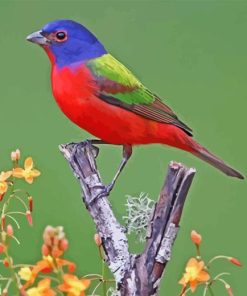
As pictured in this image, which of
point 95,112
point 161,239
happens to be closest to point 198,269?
point 161,239

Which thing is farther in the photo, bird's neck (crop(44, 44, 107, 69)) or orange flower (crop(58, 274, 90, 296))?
bird's neck (crop(44, 44, 107, 69))

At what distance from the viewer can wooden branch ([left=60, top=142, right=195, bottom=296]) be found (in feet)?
3.50

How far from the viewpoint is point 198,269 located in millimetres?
967

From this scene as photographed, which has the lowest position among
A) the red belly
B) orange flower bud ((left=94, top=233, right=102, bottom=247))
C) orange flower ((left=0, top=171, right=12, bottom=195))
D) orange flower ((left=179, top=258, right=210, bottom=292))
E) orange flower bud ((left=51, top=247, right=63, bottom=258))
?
orange flower ((left=179, top=258, right=210, bottom=292))

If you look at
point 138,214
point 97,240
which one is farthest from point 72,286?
point 138,214

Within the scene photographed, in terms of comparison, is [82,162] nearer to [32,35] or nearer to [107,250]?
[107,250]

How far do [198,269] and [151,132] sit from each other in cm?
53

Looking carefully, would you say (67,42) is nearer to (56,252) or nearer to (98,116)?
(98,116)

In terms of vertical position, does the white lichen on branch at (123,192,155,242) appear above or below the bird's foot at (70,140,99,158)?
below

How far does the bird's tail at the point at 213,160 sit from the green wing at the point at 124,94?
42 mm

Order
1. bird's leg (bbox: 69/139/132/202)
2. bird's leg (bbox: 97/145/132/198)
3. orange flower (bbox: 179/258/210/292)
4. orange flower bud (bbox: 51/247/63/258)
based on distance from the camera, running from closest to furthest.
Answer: orange flower bud (bbox: 51/247/63/258)
orange flower (bbox: 179/258/210/292)
bird's leg (bbox: 69/139/132/202)
bird's leg (bbox: 97/145/132/198)

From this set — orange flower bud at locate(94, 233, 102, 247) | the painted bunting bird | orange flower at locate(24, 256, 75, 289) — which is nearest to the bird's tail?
the painted bunting bird

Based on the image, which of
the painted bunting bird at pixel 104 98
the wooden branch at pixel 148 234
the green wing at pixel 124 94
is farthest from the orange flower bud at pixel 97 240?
the green wing at pixel 124 94

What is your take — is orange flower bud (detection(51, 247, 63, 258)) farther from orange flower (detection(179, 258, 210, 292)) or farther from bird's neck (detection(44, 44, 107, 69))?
bird's neck (detection(44, 44, 107, 69))
